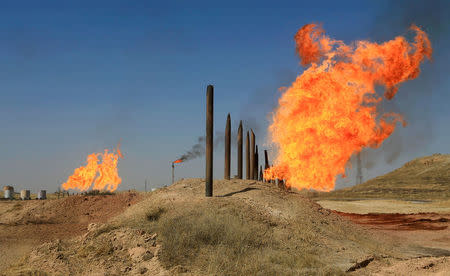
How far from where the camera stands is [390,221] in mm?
28188

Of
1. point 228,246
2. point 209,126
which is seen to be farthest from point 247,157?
point 228,246

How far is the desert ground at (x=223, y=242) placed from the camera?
35.1ft

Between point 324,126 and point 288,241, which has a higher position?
point 324,126

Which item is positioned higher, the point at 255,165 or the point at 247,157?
the point at 247,157

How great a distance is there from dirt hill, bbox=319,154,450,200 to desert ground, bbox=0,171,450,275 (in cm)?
3882

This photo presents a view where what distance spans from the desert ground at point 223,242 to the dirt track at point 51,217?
0.12 metres

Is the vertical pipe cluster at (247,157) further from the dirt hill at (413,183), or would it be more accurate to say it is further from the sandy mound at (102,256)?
the dirt hill at (413,183)

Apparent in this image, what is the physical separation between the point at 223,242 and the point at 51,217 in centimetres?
1580

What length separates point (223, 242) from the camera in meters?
12.4

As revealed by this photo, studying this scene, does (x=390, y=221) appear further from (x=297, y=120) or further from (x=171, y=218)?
(x=171, y=218)

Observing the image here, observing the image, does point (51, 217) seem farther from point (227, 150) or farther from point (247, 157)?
point (247, 157)

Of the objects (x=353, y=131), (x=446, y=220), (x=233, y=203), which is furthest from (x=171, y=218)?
(x=446, y=220)

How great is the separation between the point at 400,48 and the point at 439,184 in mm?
48603

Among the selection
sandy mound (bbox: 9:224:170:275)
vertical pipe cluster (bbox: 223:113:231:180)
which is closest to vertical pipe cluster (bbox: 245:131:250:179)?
vertical pipe cluster (bbox: 223:113:231:180)
